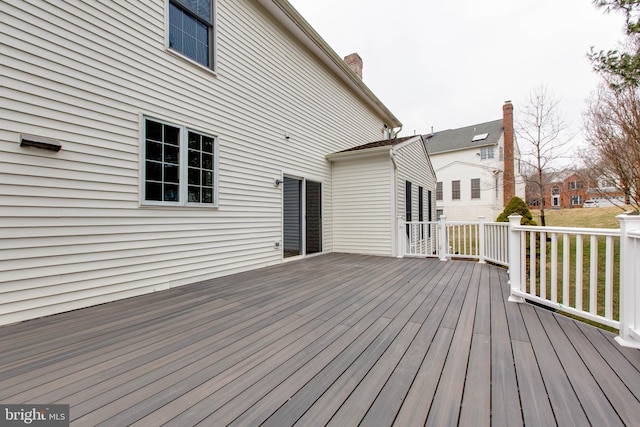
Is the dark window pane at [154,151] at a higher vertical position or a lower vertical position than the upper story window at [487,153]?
lower

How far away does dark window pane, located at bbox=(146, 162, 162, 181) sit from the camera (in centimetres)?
379

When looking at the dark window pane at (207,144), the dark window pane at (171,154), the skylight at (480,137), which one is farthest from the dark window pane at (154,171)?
the skylight at (480,137)

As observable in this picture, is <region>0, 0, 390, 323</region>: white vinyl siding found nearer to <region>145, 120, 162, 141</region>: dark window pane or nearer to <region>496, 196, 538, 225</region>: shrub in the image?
<region>145, 120, 162, 141</region>: dark window pane

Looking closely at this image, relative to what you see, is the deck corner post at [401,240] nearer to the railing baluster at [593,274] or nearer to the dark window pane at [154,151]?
the railing baluster at [593,274]

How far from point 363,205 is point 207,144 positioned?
14.2 feet

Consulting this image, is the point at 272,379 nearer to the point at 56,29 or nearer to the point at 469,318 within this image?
the point at 469,318

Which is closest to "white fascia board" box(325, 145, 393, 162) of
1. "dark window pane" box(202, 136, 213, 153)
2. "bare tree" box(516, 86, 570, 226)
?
"dark window pane" box(202, 136, 213, 153)

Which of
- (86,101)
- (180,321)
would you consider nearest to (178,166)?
(86,101)

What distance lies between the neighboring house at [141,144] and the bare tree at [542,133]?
8.12 metres

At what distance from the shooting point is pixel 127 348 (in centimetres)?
214

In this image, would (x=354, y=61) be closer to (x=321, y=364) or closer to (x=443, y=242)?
(x=443, y=242)

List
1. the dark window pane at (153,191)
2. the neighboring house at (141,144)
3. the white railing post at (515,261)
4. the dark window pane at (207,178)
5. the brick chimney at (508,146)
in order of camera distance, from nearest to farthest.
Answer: the neighboring house at (141,144) < the white railing post at (515,261) < the dark window pane at (153,191) < the dark window pane at (207,178) < the brick chimney at (508,146)

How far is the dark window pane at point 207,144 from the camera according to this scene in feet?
15.0

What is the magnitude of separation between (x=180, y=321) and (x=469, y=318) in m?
2.90
